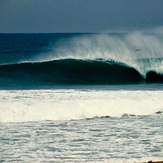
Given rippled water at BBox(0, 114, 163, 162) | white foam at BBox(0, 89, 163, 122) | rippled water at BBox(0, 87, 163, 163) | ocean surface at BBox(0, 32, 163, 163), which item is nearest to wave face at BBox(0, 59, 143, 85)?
ocean surface at BBox(0, 32, 163, 163)

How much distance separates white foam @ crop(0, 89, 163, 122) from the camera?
1484 centimetres

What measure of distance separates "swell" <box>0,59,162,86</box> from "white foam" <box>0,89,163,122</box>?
521 centimetres

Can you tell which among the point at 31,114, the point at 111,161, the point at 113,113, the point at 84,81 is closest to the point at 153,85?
the point at 84,81

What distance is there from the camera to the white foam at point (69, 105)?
584 inches

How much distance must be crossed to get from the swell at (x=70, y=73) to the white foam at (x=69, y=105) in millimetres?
5212

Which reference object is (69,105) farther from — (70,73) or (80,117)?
(70,73)

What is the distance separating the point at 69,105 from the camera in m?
15.8

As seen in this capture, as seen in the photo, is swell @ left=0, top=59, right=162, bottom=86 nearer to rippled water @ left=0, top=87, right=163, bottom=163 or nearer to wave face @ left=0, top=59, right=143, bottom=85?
wave face @ left=0, top=59, right=143, bottom=85

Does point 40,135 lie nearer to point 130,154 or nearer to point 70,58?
point 130,154

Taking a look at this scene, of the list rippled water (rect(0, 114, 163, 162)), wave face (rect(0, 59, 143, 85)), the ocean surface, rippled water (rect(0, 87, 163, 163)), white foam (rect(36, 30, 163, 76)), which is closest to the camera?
rippled water (rect(0, 114, 163, 162))

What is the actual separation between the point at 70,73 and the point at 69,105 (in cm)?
1051

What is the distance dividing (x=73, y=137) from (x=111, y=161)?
208cm

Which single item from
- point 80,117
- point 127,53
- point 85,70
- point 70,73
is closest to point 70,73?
point 70,73

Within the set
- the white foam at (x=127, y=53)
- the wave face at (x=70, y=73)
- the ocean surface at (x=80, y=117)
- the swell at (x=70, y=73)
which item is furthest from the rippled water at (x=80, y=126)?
the white foam at (x=127, y=53)
